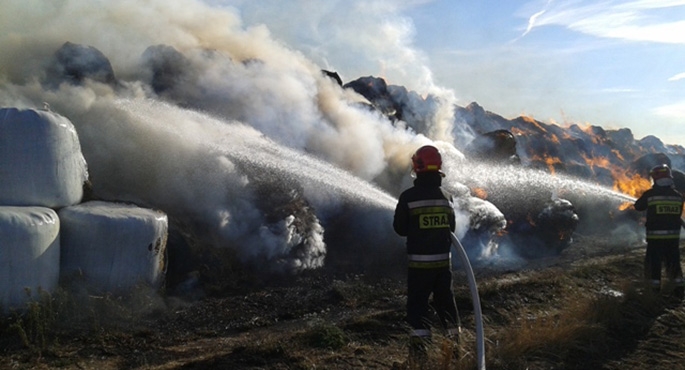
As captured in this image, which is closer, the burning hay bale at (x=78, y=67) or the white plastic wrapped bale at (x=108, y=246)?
the white plastic wrapped bale at (x=108, y=246)

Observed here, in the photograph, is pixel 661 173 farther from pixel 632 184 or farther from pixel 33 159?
pixel 632 184

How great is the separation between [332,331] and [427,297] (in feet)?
4.53

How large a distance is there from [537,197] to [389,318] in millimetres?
8963

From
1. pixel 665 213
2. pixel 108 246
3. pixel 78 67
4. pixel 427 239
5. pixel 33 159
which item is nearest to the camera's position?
pixel 427 239

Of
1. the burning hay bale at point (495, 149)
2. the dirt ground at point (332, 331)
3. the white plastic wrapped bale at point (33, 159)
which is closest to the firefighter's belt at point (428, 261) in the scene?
the dirt ground at point (332, 331)

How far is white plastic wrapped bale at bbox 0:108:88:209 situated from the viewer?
6578mm

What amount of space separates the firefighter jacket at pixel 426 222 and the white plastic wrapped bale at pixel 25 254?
405cm

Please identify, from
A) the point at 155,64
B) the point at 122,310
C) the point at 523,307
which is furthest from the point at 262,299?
the point at 155,64

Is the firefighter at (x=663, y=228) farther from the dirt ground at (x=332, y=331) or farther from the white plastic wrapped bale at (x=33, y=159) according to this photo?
the white plastic wrapped bale at (x=33, y=159)

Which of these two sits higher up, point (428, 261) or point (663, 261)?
point (428, 261)

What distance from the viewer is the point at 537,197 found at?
1463 cm

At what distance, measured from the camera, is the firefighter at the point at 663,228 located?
8.63 metres

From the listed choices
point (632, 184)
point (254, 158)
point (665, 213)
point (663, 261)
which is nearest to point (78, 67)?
point (254, 158)

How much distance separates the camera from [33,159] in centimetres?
668
